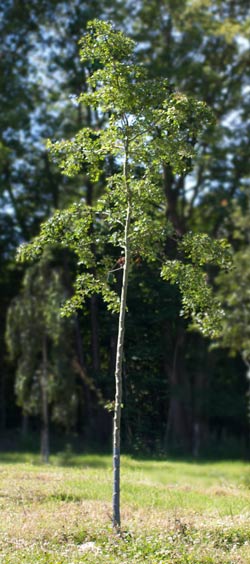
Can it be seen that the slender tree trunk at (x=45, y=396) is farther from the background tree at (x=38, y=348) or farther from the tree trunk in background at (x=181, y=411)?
the tree trunk in background at (x=181, y=411)

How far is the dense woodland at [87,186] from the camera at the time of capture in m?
21.5

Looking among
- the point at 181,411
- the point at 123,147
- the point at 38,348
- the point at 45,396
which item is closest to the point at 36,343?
the point at 38,348

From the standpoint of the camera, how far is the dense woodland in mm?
21484

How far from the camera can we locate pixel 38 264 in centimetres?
2166

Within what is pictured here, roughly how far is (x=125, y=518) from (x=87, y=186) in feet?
52.3

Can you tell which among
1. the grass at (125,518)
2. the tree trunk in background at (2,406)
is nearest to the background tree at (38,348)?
the grass at (125,518)

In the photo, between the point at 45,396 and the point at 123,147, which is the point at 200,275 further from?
the point at 45,396

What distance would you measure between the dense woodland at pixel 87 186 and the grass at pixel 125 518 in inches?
265

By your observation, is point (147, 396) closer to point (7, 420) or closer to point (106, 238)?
point (106, 238)

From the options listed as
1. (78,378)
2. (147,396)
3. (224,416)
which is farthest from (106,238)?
(224,416)

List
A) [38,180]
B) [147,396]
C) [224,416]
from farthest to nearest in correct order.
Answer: [224,416] < [38,180] < [147,396]

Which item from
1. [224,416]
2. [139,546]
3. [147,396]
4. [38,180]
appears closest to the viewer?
[139,546]

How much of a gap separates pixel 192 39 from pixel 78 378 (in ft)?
39.4

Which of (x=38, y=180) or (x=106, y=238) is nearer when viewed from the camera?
(x=106, y=238)
